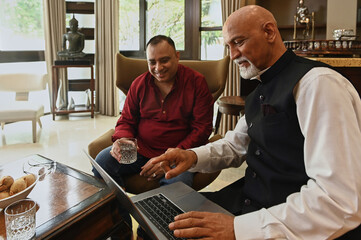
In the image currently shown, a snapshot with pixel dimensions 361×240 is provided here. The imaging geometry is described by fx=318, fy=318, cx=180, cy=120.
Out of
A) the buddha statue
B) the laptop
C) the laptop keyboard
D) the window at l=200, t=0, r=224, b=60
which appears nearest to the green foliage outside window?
the buddha statue

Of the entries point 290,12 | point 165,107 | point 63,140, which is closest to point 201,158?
point 165,107

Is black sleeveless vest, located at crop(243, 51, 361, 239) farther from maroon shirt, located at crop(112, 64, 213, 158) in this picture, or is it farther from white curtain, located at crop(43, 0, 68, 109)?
white curtain, located at crop(43, 0, 68, 109)

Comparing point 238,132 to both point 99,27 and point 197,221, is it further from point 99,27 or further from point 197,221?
point 99,27

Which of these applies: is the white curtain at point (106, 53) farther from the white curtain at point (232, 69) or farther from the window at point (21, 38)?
the white curtain at point (232, 69)

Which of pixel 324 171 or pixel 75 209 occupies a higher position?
pixel 324 171

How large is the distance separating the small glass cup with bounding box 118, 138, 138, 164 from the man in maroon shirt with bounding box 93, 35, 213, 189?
214 mm

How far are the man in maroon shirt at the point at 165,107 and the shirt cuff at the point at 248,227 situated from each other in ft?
3.35

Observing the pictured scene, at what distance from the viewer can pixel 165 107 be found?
6.49ft

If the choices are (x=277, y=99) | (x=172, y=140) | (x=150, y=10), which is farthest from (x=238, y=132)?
(x=150, y=10)

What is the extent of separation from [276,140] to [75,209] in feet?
2.39

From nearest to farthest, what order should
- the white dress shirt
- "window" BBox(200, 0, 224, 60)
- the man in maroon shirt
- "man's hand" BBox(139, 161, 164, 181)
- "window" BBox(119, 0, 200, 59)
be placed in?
the white dress shirt
"man's hand" BBox(139, 161, 164, 181)
the man in maroon shirt
"window" BBox(200, 0, 224, 60)
"window" BBox(119, 0, 200, 59)

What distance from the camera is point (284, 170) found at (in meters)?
1.00

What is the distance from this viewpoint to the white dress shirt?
30.3 inches

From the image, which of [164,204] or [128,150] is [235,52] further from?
[128,150]
